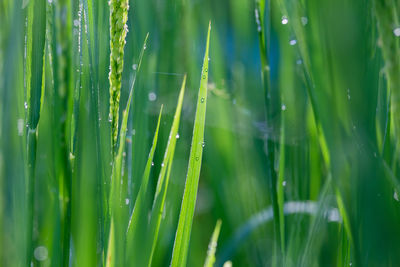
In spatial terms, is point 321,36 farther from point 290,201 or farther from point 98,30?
point 290,201

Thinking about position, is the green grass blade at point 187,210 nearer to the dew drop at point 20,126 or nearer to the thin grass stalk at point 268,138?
the thin grass stalk at point 268,138

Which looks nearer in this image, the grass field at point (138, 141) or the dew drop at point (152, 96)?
the grass field at point (138, 141)

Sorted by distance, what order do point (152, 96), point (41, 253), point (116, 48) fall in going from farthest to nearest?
point (152, 96), point (41, 253), point (116, 48)

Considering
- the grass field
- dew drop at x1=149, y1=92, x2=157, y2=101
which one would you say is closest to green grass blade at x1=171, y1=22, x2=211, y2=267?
the grass field

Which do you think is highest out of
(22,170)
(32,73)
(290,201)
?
(32,73)

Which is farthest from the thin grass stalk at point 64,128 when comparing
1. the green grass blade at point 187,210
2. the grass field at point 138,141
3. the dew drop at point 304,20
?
the dew drop at point 304,20

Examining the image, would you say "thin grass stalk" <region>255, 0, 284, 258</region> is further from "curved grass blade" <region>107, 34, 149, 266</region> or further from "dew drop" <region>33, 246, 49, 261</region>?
"dew drop" <region>33, 246, 49, 261</region>

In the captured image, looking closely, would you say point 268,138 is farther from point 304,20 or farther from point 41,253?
point 41,253

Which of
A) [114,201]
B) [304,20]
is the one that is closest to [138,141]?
[114,201]

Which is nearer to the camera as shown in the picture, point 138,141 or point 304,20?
point 304,20

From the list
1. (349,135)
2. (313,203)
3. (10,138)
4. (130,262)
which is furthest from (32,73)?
(313,203)

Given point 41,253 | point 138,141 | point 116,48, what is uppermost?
point 116,48
